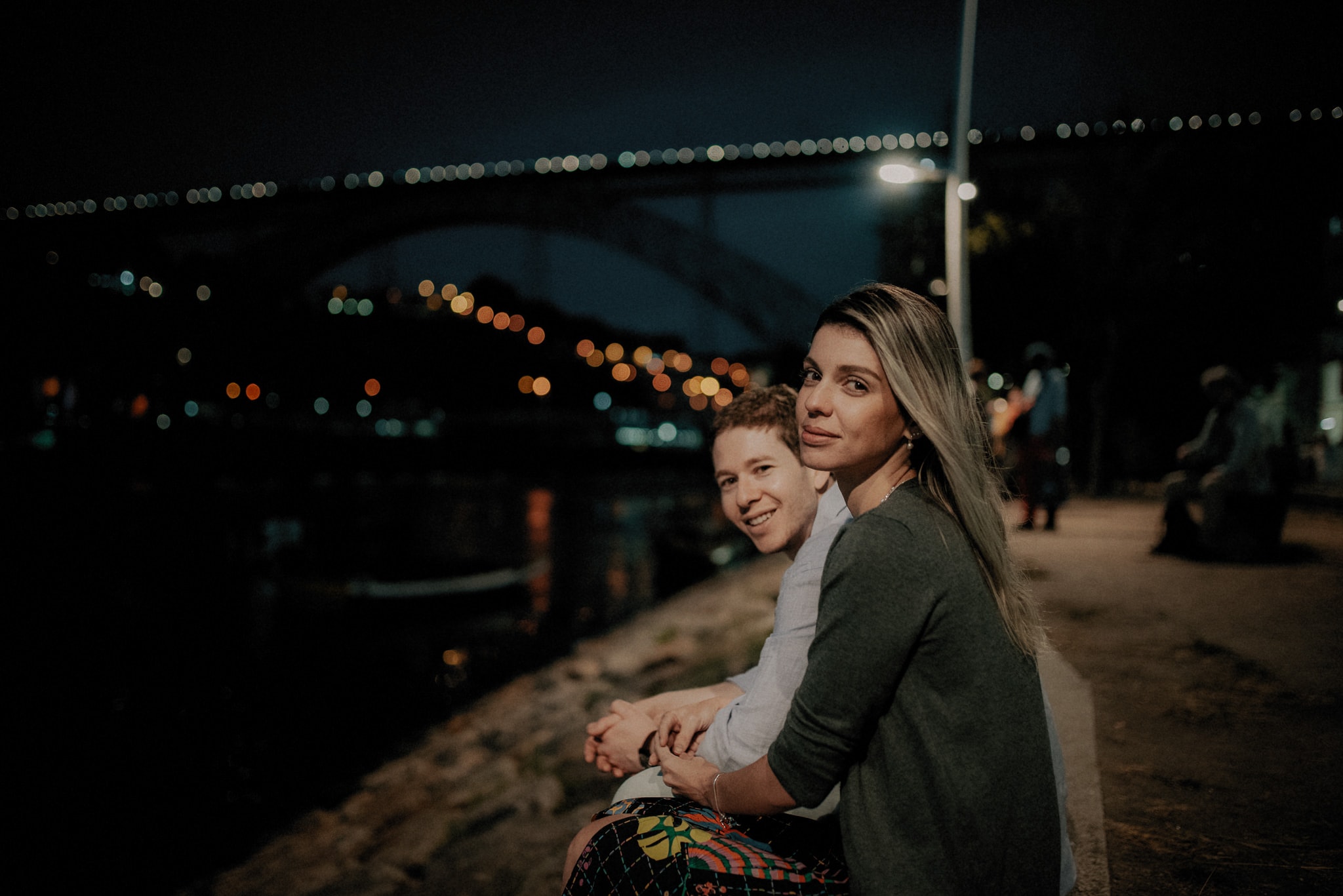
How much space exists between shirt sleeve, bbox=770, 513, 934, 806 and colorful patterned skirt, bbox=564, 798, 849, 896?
0.29 meters

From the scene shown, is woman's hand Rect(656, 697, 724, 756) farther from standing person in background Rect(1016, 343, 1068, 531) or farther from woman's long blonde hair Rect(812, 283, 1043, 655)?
standing person in background Rect(1016, 343, 1068, 531)

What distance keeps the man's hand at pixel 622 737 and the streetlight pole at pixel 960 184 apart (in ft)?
30.3

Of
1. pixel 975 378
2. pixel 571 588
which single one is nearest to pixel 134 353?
pixel 571 588

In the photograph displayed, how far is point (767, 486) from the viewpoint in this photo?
1979 millimetres

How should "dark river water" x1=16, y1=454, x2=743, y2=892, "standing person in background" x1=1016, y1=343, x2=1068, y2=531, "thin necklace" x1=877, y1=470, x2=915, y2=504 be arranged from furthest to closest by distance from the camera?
"dark river water" x1=16, y1=454, x2=743, y2=892 → "standing person in background" x1=1016, y1=343, x2=1068, y2=531 → "thin necklace" x1=877, y1=470, x2=915, y2=504

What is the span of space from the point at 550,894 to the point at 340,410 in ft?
241

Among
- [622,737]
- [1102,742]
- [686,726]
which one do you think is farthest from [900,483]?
[1102,742]

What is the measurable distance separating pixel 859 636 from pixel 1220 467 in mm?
6929

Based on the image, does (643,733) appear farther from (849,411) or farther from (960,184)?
(960,184)

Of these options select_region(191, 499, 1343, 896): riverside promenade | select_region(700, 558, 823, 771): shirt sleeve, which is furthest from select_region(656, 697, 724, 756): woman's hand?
select_region(191, 499, 1343, 896): riverside promenade

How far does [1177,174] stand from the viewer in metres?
16.0

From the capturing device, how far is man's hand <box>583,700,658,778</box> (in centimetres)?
194

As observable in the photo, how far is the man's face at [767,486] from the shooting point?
1.98 metres

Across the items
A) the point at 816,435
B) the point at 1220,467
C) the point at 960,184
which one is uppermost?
the point at 960,184
